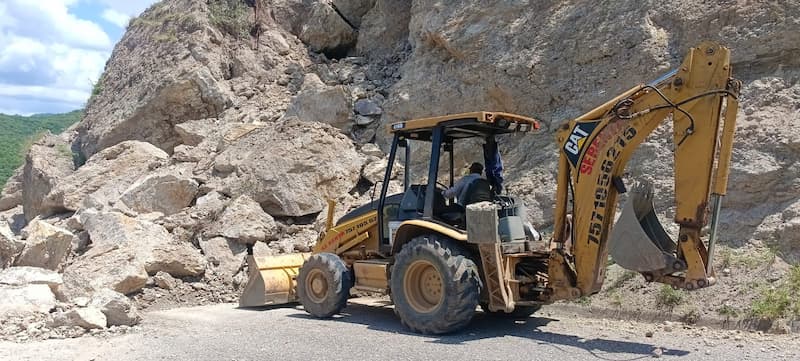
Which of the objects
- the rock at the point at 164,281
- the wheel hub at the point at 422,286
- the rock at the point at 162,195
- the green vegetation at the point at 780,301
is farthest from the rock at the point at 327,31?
the green vegetation at the point at 780,301

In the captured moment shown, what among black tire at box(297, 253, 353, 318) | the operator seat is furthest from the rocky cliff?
the operator seat

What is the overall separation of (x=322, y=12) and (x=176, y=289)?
1061 cm

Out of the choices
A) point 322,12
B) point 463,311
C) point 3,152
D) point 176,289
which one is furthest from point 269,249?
point 3,152

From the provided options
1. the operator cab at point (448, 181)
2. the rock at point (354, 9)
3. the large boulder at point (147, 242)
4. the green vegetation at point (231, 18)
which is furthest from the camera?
the rock at point (354, 9)

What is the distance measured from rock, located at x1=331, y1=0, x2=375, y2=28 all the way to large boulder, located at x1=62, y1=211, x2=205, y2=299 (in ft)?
30.2

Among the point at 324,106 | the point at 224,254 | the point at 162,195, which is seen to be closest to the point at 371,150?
the point at 324,106

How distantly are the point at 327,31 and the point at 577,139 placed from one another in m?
12.9

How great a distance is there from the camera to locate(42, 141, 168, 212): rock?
1380 cm

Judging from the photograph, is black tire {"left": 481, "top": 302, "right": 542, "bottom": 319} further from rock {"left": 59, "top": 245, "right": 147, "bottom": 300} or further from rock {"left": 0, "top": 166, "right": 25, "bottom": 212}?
rock {"left": 0, "top": 166, "right": 25, "bottom": 212}

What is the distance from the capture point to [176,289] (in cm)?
998

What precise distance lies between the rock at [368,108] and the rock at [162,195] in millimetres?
4071

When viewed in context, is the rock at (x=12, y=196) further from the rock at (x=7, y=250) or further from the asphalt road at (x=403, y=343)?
the asphalt road at (x=403, y=343)

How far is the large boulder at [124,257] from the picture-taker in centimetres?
938

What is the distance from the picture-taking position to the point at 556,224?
693cm
